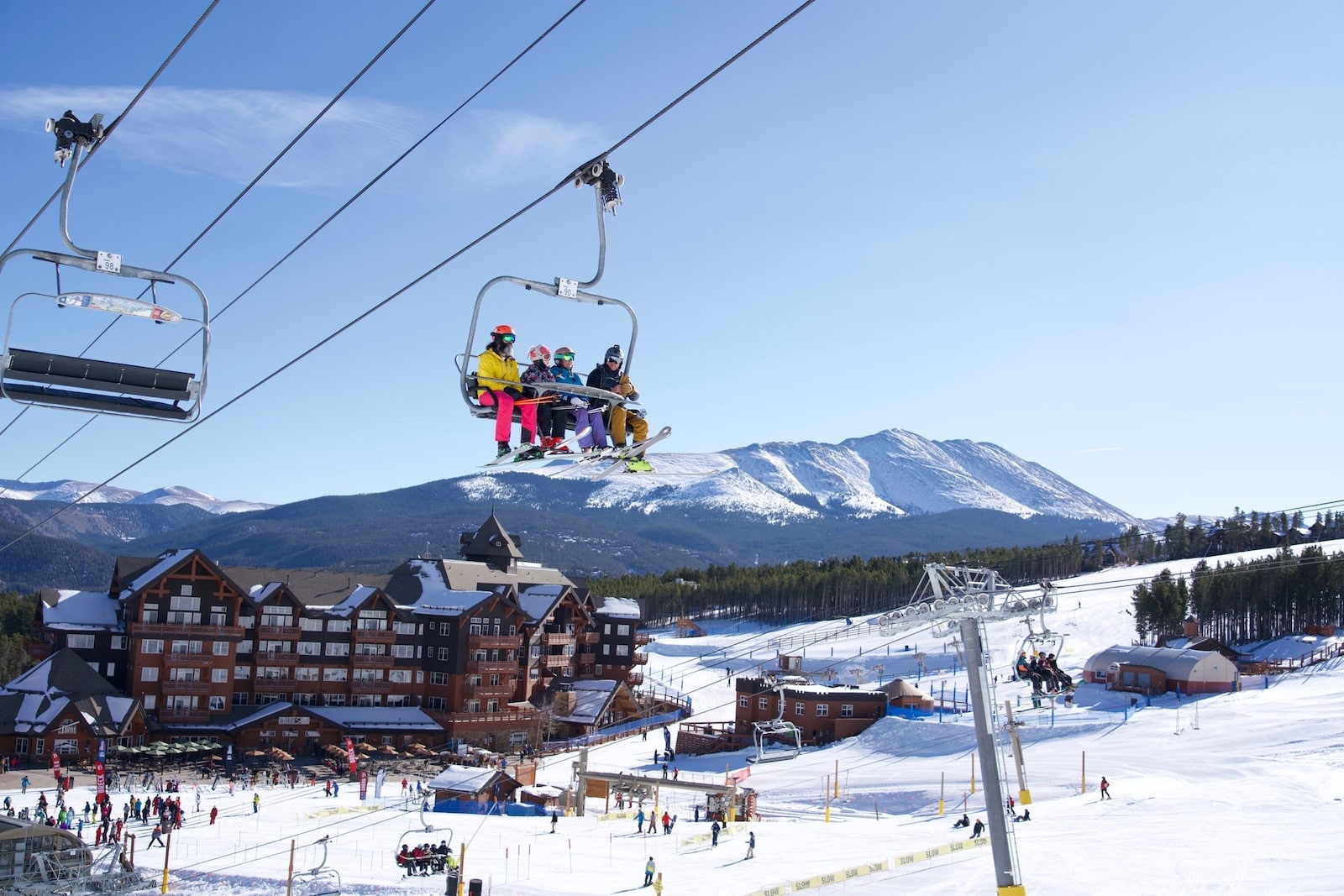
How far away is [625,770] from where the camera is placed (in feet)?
202

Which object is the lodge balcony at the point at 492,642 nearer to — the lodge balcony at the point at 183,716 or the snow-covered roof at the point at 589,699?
the snow-covered roof at the point at 589,699

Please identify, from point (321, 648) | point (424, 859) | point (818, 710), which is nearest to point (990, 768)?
point (424, 859)

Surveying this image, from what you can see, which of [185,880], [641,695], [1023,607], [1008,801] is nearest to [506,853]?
[185,880]

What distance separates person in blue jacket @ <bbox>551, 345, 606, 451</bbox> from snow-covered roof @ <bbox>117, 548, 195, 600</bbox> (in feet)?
182

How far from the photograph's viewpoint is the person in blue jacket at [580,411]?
14258mm

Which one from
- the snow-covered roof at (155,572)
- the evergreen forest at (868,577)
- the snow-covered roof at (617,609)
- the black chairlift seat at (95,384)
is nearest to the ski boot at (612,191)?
the black chairlift seat at (95,384)

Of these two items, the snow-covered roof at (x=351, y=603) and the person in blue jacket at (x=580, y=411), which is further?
the snow-covered roof at (x=351, y=603)

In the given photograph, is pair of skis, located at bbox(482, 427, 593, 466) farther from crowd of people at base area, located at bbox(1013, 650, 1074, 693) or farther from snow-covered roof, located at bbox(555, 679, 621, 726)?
snow-covered roof, located at bbox(555, 679, 621, 726)

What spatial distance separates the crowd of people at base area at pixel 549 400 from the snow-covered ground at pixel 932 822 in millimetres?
15833

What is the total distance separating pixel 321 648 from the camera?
7006 centimetres

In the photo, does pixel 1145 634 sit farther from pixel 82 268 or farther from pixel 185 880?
pixel 82 268

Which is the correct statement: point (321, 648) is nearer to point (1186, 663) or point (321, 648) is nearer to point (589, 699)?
point (589, 699)

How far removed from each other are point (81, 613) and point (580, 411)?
6135 centimetres

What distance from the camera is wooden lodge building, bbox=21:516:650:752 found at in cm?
6350
